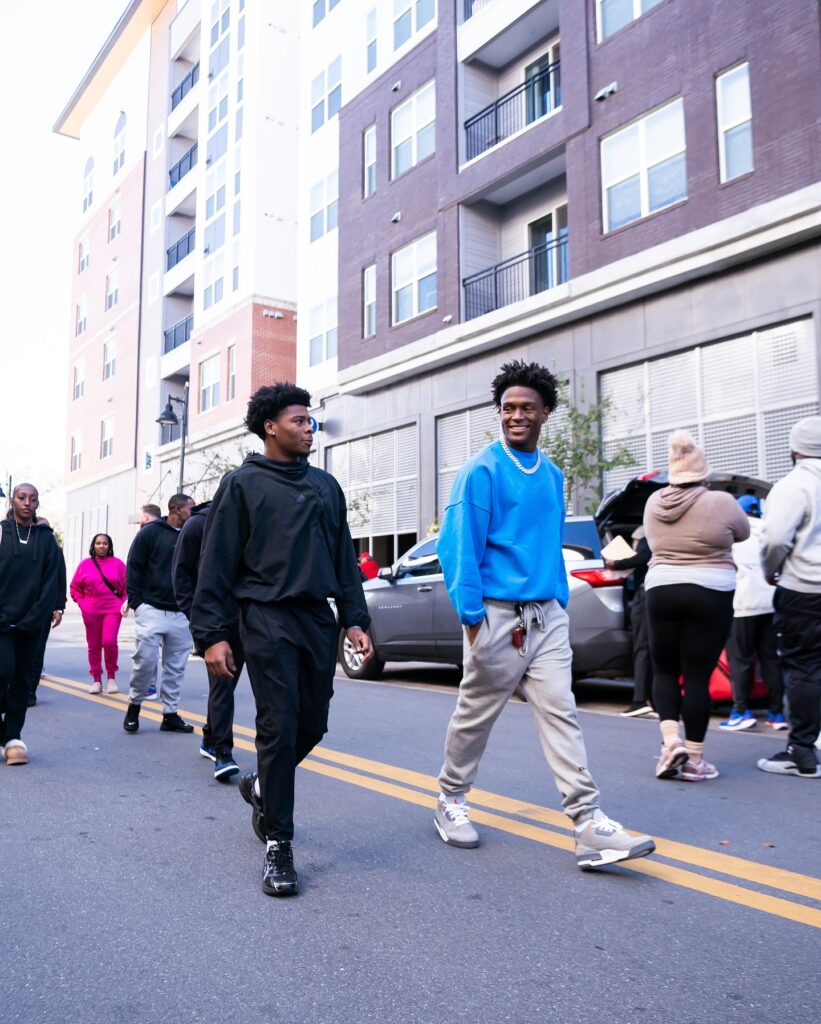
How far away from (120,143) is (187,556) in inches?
1610

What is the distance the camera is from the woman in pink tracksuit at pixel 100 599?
10.6 m

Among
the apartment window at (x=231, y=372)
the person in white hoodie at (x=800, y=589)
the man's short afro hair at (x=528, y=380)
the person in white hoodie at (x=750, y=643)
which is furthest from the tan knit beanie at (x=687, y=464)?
the apartment window at (x=231, y=372)

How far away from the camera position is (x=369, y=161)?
75.4 feet

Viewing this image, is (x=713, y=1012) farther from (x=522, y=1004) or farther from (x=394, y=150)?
(x=394, y=150)

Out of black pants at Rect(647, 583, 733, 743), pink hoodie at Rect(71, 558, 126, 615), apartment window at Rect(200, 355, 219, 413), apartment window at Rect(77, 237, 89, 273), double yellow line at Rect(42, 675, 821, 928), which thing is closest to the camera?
double yellow line at Rect(42, 675, 821, 928)

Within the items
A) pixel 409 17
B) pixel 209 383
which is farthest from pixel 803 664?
pixel 209 383

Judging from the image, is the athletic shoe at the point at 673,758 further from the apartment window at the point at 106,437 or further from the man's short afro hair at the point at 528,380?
the apartment window at the point at 106,437

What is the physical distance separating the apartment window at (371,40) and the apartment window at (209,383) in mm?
11276

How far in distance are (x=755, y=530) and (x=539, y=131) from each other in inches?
491

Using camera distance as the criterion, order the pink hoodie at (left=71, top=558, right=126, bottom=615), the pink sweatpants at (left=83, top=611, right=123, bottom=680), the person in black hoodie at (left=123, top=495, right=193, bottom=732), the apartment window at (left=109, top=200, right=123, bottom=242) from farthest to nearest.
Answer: the apartment window at (left=109, top=200, right=123, bottom=242) < the pink hoodie at (left=71, top=558, right=126, bottom=615) < the pink sweatpants at (left=83, top=611, right=123, bottom=680) < the person in black hoodie at (left=123, top=495, right=193, bottom=732)

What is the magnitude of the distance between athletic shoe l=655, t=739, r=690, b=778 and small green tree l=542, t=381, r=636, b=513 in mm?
10135

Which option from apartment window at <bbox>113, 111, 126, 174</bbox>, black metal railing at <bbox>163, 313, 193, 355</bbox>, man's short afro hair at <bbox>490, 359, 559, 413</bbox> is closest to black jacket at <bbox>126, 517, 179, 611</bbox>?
man's short afro hair at <bbox>490, 359, 559, 413</bbox>

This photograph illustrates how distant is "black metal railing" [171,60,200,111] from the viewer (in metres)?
35.5

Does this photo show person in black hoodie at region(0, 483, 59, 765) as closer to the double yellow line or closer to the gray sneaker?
the double yellow line
